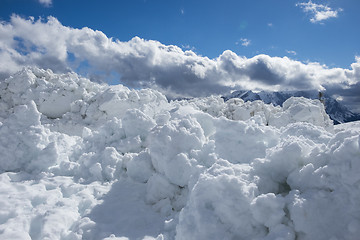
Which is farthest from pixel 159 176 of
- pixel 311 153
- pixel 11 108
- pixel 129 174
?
pixel 11 108

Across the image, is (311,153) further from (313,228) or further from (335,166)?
(313,228)

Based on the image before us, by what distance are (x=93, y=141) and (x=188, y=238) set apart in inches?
280

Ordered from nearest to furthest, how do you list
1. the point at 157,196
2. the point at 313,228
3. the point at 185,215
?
the point at 313,228, the point at 185,215, the point at 157,196

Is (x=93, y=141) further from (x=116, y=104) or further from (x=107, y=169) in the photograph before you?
(x=116, y=104)

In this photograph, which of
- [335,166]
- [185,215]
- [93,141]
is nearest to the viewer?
[335,166]

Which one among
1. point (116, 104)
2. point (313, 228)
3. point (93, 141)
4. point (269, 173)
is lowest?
point (313, 228)

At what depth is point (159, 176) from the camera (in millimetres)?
7012

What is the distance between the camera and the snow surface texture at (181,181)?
3.73m

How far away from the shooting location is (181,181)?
6754 mm

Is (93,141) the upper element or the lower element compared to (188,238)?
upper

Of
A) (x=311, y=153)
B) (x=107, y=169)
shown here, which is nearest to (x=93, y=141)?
(x=107, y=169)

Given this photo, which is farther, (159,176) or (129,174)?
(129,174)

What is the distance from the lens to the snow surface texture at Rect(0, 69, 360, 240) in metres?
3.73

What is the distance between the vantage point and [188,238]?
3941 mm
